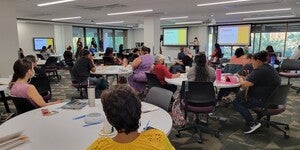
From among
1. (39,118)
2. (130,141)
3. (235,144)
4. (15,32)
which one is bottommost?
(235,144)

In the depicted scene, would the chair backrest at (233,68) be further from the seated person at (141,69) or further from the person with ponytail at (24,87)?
the person with ponytail at (24,87)

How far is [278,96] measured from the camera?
327 centimetres

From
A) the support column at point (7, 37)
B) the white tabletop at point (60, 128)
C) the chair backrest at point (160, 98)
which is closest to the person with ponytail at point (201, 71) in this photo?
the chair backrest at point (160, 98)

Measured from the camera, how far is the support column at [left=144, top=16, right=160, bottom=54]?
34.0 feet

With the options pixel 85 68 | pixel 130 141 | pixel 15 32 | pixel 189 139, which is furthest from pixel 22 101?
pixel 15 32

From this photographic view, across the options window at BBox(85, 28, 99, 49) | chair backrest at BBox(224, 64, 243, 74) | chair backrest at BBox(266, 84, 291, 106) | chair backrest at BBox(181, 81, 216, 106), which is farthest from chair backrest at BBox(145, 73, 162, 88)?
window at BBox(85, 28, 99, 49)

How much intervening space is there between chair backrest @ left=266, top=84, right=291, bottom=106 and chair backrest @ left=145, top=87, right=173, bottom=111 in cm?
158

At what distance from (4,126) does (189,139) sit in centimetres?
240

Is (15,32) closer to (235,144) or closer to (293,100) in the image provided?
(235,144)

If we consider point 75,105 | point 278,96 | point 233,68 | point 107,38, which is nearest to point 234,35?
point 233,68

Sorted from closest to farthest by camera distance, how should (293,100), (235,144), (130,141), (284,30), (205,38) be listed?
1. (130,141)
2. (235,144)
3. (293,100)
4. (284,30)
5. (205,38)

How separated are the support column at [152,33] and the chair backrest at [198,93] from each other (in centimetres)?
711

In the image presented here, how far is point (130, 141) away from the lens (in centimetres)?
119

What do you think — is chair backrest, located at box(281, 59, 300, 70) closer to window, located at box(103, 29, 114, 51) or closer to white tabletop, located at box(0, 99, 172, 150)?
white tabletop, located at box(0, 99, 172, 150)
